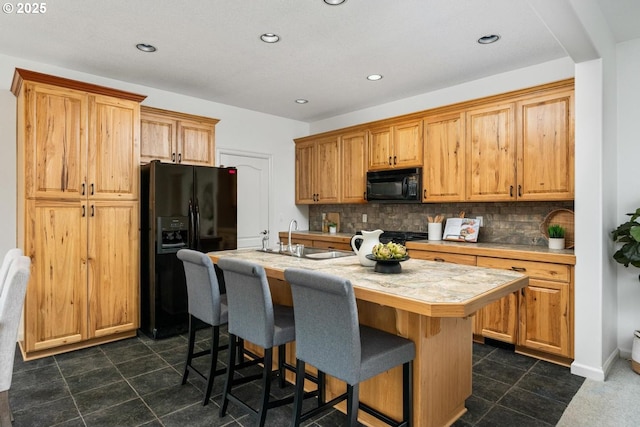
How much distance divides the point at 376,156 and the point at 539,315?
250 cm

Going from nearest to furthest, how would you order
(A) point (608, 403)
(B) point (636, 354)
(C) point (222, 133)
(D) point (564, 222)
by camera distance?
(A) point (608, 403) → (B) point (636, 354) → (D) point (564, 222) → (C) point (222, 133)

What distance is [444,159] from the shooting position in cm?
400

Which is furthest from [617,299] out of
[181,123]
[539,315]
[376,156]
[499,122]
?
[181,123]

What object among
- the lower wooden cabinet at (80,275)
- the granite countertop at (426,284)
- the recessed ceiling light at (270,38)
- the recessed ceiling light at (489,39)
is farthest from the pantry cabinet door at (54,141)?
the recessed ceiling light at (489,39)

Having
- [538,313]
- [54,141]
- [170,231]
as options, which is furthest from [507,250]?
[54,141]

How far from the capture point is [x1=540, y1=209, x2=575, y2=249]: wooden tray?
3.41 meters

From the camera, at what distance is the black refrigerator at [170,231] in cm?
364

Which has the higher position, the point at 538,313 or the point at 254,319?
the point at 254,319

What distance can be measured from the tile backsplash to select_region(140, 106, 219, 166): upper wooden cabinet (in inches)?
86.0

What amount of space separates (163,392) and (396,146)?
3.42 metres

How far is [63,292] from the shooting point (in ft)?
10.7

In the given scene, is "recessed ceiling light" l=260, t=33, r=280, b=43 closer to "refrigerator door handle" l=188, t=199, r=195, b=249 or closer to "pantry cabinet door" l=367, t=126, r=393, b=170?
"refrigerator door handle" l=188, t=199, r=195, b=249

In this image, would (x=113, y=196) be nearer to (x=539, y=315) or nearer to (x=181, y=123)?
(x=181, y=123)

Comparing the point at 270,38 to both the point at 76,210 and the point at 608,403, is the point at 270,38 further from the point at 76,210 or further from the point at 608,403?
the point at 608,403
